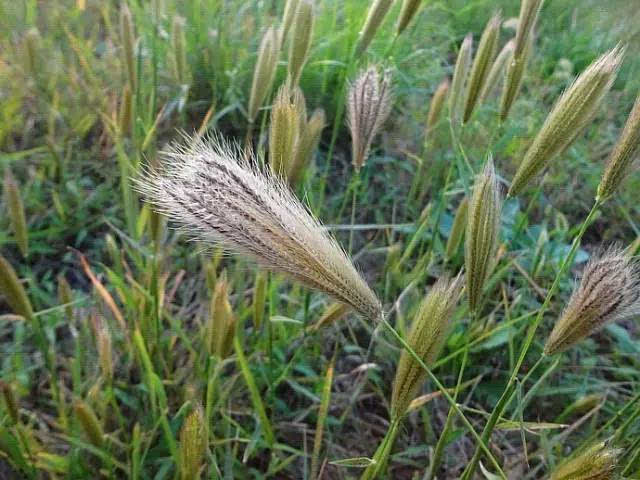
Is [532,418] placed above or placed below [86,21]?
below

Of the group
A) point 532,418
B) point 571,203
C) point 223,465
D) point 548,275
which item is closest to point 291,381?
point 223,465

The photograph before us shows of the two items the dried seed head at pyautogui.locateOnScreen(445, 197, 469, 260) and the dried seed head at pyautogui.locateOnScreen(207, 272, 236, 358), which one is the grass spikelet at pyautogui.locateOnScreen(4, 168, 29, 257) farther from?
the dried seed head at pyautogui.locateOnScreen(445, 197, 469, 260)

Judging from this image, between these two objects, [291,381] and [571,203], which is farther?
[571,203]

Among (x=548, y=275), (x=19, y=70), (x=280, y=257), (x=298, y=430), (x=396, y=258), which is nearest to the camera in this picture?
(x=280, y=257)

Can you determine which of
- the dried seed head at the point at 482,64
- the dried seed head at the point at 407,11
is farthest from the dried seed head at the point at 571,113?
the dried seed head at the point at 407,11

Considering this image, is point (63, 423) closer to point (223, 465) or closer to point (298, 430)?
point (223, 465)

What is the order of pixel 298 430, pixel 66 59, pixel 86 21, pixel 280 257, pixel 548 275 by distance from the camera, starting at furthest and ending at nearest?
1. pixel 86 21
2. pixel 66 59
3. pixel 548 275
4. pixel 298 430
5. pixel 280 257
